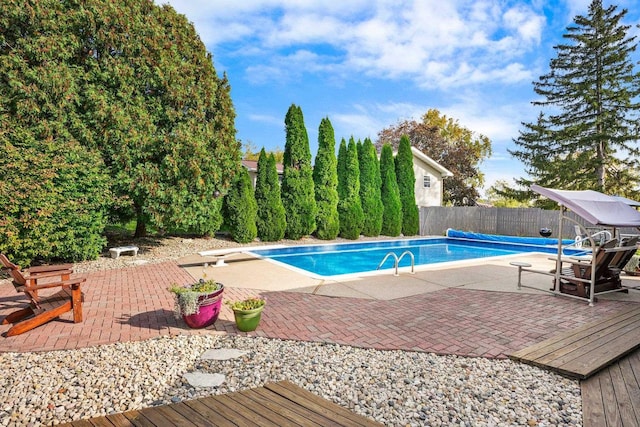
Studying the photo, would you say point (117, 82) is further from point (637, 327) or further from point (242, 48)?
point (637, 327)

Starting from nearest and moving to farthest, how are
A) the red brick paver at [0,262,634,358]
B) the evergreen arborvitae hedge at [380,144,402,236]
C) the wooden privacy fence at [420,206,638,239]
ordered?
1. the red brick paver at [0,262,634,358]
2. the wooden privacy fence at [420,206,638,239]
3. the evergreen arborvitae hedge at [380,144,402,236]

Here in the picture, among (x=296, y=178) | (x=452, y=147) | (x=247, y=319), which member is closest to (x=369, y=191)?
(x=296, y=178)

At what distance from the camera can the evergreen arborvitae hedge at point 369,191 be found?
17641mm

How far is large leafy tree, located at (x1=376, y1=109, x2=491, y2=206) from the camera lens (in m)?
27.4

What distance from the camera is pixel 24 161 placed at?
697 cm

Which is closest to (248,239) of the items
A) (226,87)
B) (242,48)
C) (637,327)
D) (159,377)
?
(226,87)

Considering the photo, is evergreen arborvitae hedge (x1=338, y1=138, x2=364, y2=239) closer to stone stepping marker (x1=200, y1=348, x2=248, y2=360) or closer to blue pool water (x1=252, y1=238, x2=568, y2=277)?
blue pool water (x1=252, y1=238, x2=568, y2=277)

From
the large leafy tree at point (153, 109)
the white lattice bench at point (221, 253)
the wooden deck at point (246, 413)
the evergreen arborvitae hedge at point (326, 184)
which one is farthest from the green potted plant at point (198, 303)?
the evergreen arborvitae hedge at point (326, 184)

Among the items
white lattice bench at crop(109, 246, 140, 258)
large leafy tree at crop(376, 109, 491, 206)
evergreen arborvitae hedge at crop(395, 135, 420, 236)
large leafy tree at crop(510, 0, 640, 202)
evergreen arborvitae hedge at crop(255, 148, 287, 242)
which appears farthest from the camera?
large leafy tree at crop(376, 109, 491, 206)

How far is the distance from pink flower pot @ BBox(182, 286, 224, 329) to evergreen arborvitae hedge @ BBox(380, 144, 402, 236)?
1485 cm

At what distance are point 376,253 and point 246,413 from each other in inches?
468

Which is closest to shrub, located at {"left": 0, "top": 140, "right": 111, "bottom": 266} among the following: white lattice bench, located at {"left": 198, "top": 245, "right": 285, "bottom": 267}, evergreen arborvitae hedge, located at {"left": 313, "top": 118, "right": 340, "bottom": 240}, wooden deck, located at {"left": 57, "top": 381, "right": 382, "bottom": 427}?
white lattice bench, located at {"left": 198, "top": 245, "right": 285, "bottom": 267}

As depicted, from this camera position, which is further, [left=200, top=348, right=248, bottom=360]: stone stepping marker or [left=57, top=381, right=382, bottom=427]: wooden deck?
[left=200, top=348, right=248, bottom=360]: stone stepping marker

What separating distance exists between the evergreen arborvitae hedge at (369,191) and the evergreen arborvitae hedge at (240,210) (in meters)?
6.39
